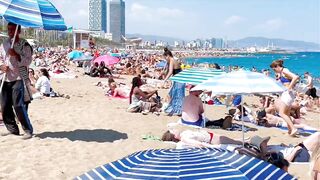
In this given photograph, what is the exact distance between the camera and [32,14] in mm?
5559

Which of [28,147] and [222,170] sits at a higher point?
[222,170]

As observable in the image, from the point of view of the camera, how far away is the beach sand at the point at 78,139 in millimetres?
4969

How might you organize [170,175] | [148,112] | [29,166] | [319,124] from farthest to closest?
[319,124] → [148,112] → [29,166] → [170,175]

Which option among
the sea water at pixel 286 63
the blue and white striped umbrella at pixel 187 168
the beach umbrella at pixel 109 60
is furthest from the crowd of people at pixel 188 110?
the sea water at pixel 286 63

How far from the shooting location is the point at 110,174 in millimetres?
2531

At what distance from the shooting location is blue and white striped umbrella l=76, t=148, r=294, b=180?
243 centimetres

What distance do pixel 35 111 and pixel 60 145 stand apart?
10.3 ft

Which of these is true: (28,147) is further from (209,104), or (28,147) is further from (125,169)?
(209,104)

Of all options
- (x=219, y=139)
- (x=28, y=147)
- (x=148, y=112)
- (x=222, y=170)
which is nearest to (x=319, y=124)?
(x=148, y=112)

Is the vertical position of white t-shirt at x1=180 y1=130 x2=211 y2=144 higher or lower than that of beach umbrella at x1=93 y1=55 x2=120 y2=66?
lower

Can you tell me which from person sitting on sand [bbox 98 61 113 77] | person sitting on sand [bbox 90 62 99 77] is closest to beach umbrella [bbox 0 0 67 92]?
person sitting on sand [bbox 98 61 113 77]

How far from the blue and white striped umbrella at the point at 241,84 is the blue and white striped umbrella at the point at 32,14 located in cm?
210

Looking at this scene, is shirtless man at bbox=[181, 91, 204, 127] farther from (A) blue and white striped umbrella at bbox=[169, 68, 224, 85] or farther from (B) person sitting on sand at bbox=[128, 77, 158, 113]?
(B) person sitting on sand at bbox=[128, 77, 158, 113]

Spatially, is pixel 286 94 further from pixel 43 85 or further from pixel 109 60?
pixel 109 60
